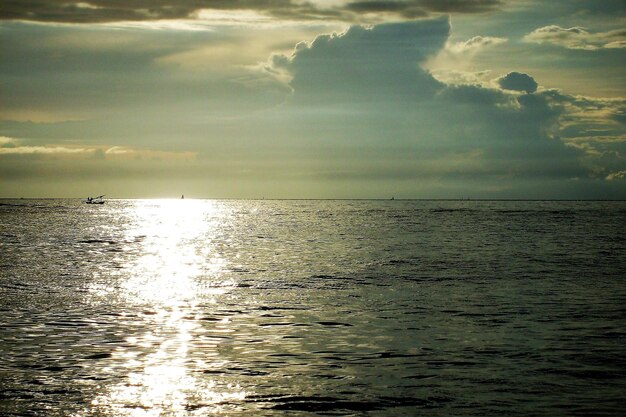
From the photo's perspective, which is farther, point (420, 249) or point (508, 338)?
point (420, 249)

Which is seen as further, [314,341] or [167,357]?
[314,341]

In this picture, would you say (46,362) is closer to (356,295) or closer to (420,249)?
(356,295)

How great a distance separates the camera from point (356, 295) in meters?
42.0

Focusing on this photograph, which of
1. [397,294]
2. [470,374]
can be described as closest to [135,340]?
[470,374]

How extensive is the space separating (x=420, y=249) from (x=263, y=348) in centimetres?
5533

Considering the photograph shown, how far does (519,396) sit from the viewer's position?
20.2m

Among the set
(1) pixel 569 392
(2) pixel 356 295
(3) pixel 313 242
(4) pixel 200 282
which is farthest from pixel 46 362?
(3) pixel 313 242

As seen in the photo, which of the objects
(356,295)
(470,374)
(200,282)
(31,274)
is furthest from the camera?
(31,274)

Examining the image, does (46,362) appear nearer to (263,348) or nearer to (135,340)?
(135,340)

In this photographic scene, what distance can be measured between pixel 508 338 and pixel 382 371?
773cm

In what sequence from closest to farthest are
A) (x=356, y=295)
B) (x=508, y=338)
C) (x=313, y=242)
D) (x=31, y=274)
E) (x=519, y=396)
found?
(x=519, y=396) < (x=508, y=338) < (x=356, y=295) < (x=31, y=274) < (x=313, y=242)

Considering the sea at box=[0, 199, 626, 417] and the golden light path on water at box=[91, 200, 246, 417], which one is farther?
the sea at box=[0, 199, 626, 417]

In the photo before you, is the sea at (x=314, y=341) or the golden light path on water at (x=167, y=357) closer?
the golden light path on water at (x=167, y=357)

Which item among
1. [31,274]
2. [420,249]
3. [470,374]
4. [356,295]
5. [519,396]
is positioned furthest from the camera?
[420,249]
